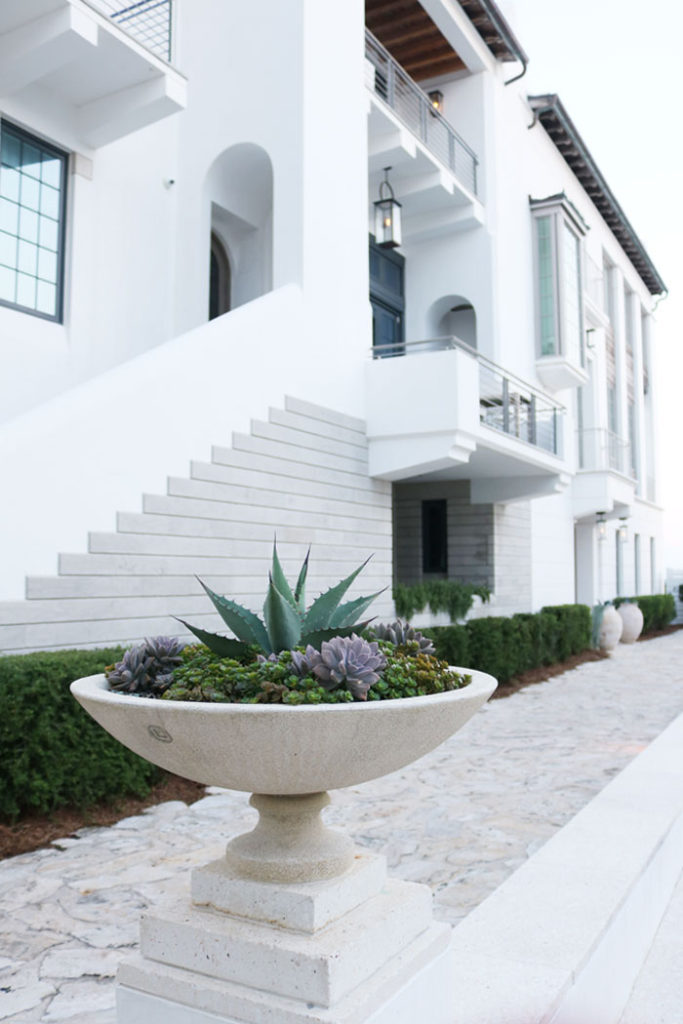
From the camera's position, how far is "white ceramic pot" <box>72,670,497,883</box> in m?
1.87

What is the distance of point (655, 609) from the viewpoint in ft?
81.7

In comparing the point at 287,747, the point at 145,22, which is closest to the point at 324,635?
the point at 287,747

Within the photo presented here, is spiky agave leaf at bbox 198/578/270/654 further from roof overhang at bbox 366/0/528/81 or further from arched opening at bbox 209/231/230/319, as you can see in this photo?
roof overhang at bbox 366/0/528/81

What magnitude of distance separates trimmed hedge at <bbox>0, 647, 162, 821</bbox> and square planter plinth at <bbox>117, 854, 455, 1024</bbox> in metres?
3.23

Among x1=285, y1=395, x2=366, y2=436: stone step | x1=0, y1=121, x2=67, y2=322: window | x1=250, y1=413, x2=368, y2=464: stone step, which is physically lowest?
x1=250, y1=413, x2=368, y2=464: stone step

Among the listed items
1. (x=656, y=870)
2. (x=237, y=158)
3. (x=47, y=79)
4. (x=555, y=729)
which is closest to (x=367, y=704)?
(x=656, y=870)

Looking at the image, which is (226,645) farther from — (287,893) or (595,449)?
(595,449)

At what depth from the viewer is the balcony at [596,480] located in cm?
2022

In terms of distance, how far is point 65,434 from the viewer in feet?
21.6

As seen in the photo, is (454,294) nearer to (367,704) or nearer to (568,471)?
(568,471)

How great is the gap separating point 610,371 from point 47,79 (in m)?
20.7

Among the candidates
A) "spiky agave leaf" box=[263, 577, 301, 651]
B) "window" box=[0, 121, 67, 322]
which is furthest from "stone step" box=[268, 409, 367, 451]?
"spiky agave leaf" box=[263, 577, 301, 651]

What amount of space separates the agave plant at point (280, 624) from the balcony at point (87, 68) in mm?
8134

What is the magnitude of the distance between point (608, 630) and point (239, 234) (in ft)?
37.3
